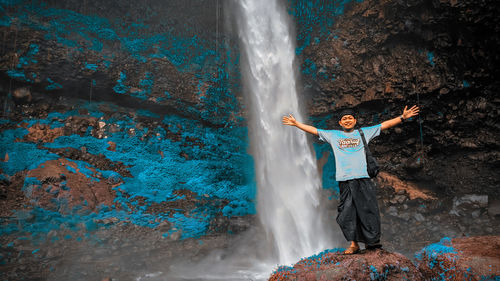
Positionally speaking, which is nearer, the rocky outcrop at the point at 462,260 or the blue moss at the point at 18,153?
the rocky outcrop at the point at 462,260

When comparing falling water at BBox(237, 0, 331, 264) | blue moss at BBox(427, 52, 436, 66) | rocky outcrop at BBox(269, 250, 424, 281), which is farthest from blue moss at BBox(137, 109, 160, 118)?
blue moss at BBox(427, 52, 436, 66)

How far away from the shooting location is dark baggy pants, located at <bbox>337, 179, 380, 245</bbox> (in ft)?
10.9

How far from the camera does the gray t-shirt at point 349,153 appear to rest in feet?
11.1

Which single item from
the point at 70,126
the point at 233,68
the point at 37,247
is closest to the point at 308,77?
the point at 233,68

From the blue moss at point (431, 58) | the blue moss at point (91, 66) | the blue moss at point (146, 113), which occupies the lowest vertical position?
the blue moss at point (146, 113)

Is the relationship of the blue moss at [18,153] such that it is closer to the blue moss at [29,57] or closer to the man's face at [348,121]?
the blue moss at [29,57]

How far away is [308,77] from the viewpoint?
9680 mm

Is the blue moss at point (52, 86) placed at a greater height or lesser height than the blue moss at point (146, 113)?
greater

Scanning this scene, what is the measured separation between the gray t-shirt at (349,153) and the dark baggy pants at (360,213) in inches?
4.0

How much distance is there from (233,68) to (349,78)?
150 inches

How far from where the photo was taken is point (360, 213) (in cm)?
335

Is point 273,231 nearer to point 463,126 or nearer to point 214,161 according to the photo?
point 214,161

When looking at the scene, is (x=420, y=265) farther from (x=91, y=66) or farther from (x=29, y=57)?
(x=29, y=57)

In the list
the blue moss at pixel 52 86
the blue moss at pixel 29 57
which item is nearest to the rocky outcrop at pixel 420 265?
the blue moss at pixel 52 86
